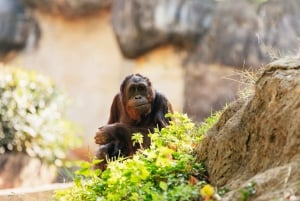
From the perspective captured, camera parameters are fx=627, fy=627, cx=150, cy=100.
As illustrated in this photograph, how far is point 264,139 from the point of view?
2836mm

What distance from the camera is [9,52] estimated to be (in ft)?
38.9

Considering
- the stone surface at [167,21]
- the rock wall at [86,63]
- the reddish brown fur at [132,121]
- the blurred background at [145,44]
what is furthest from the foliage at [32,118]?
the reddish brown fur at [132,121]

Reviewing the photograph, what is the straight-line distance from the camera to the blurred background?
10180 mm

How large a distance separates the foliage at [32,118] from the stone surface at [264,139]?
17.0ft

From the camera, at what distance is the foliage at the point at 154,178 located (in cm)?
284

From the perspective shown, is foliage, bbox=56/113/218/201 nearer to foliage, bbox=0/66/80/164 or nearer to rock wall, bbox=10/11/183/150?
foliage, bbox=0/66/80/164

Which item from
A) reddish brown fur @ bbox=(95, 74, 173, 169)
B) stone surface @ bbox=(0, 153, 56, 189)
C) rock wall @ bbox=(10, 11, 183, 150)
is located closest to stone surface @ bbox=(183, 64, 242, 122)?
rock wall @ bbox=(10, 11, 183, 150)

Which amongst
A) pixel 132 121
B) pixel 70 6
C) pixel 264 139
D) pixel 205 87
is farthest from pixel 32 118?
pixel 264 139

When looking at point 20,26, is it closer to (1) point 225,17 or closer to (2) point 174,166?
(1) point 225,17

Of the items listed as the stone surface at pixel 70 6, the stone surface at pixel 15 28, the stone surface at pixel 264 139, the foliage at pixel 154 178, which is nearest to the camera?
the stone surface at pixel 264 139

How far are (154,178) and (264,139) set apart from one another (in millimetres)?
620

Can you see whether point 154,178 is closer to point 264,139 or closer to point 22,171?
point 264,139

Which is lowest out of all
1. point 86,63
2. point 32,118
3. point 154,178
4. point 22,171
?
point 22,171

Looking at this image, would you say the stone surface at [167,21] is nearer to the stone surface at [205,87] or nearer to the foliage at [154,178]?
the stone surface at [205,87]
